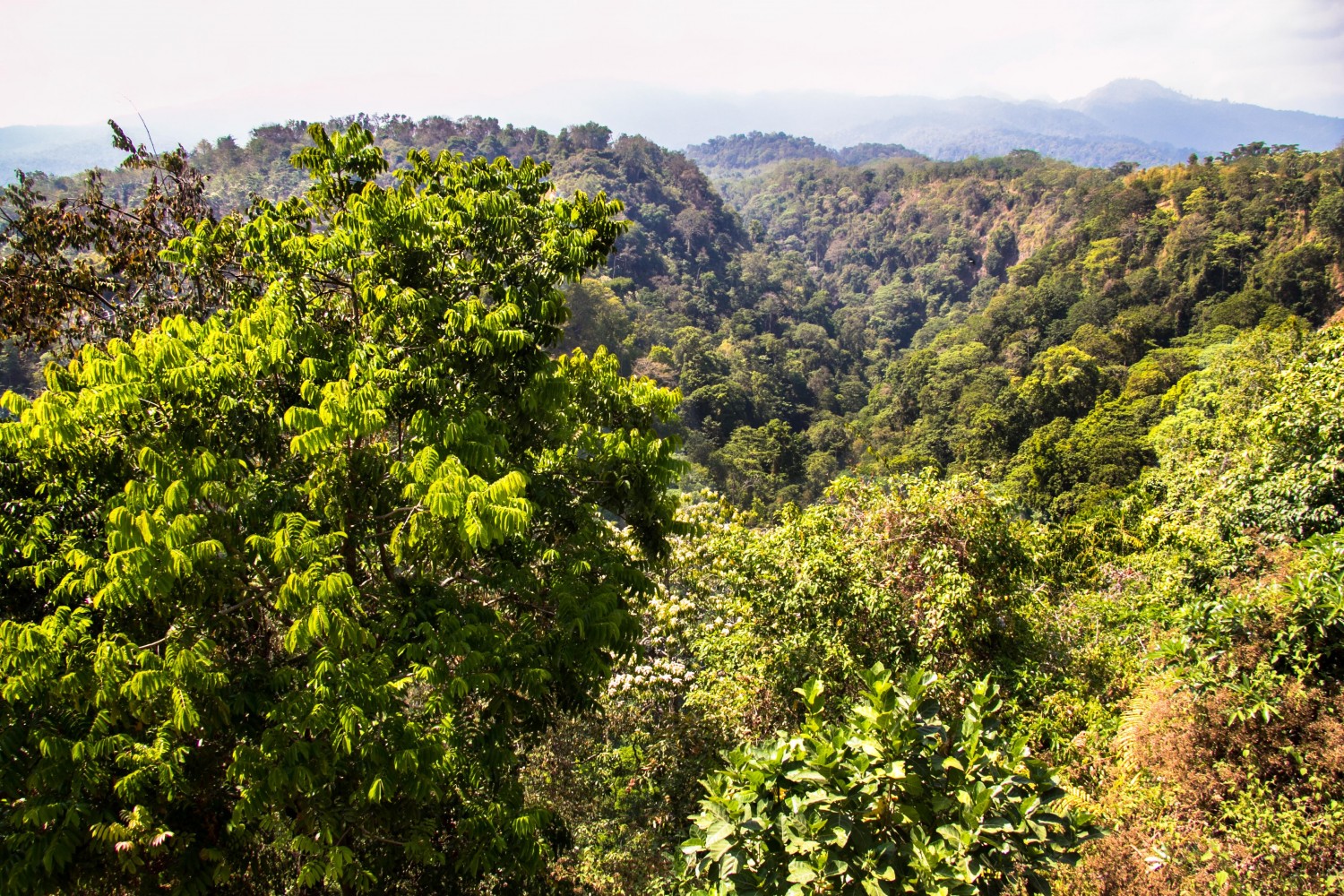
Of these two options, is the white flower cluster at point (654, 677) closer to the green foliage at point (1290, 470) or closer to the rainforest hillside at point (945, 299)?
the green foliage at point (1290, 470)

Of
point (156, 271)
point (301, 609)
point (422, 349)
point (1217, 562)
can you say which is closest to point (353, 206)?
point (422, 349)

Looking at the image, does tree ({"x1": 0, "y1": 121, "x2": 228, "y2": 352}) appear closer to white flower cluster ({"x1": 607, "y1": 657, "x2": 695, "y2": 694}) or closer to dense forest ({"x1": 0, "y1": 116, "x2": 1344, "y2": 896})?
dense forest ({"x1": 0, "y1": 116, "x2": 1344, "y2": 896})

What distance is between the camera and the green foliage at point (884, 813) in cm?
300

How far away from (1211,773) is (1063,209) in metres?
84.9

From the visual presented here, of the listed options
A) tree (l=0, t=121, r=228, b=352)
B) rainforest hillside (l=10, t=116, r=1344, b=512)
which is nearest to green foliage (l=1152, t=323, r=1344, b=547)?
rainforest hillside (l=10, t=116, r=1344, b=512)

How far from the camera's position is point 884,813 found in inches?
128

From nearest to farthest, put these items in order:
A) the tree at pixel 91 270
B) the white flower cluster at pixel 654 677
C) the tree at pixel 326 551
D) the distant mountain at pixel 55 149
Result: the tree at pixel 326 551 < the tree at pixel 91 270 < the white flower cluster at pixel 654 677 < the distant mountain at pixel 55 149

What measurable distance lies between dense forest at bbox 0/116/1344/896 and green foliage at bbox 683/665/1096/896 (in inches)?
0.9

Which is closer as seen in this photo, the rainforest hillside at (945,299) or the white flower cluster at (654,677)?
the white flower cluster at (654,677)

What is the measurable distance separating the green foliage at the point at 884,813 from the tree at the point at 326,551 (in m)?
1.60

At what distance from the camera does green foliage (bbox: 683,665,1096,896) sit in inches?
A: 118

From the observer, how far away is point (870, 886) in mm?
2957

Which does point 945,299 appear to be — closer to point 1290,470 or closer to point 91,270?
point 1290,470

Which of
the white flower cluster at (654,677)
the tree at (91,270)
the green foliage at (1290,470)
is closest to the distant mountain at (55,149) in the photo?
the tree at (91,270)
